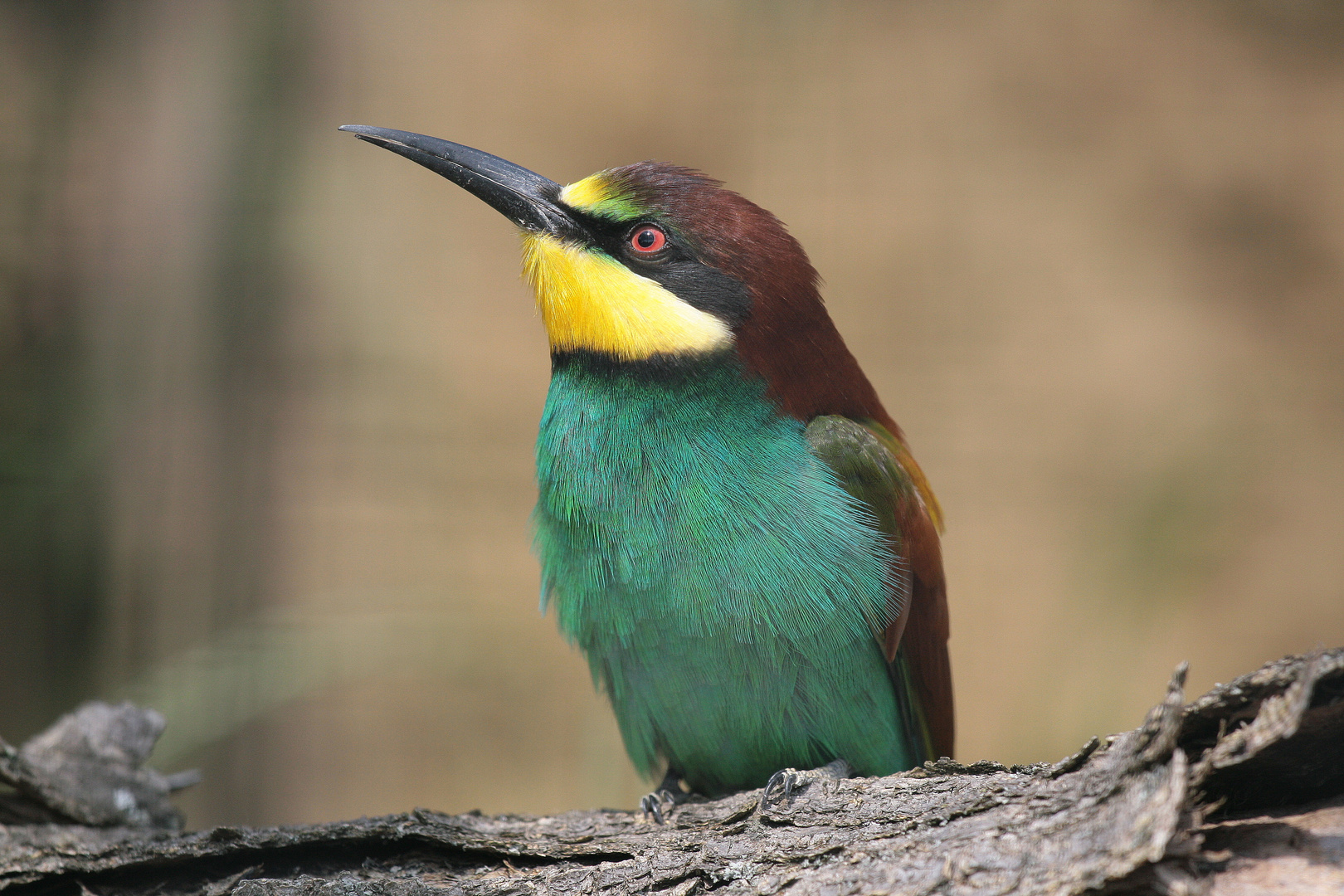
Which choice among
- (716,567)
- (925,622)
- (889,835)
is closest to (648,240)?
(716,567)

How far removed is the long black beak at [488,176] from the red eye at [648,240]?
0.16m

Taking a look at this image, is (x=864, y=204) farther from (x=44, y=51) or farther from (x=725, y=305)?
(x=44, y=51)

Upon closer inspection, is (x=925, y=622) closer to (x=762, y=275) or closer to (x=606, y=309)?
(x=762, y=275)

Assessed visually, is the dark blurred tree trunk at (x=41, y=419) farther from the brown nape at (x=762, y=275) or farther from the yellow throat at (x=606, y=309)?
the brown nape at (x=762, y=275)

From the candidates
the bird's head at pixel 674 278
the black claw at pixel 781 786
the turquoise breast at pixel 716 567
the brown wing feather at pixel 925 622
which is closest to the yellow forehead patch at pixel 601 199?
the bird's head at pixel 674 278

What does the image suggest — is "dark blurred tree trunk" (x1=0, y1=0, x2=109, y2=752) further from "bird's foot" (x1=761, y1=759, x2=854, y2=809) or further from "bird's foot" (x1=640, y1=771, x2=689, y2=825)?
"bird's foot" (x1=761, y1=759, x2=854, y2=809)

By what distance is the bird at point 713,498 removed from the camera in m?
1.79

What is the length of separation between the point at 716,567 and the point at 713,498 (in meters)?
0.12

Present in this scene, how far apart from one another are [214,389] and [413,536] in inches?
36.6

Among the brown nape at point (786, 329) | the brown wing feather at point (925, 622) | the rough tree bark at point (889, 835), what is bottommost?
the rough tree bark at point (889, 835)

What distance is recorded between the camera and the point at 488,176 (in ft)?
6.82

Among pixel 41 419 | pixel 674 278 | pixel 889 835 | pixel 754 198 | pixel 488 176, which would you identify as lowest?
pixel 889 835

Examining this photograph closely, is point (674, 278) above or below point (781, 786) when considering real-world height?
above

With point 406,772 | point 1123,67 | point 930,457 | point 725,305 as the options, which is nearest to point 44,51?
point 406,772
